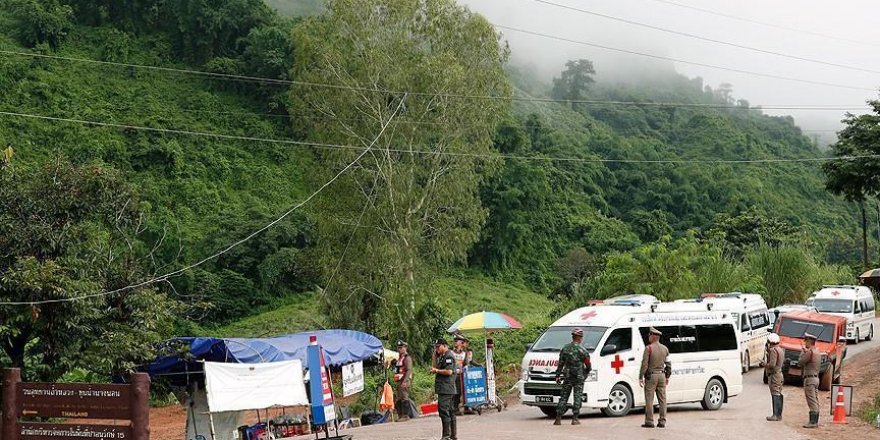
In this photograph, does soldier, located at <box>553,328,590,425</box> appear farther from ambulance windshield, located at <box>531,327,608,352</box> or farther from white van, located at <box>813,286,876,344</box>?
white van, located at <box>813,286,876,344</box>

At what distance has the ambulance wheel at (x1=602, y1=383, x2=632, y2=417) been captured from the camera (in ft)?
67.3

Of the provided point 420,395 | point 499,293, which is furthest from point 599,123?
point 420,395

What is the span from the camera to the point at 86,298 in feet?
60.7

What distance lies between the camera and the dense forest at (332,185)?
20.3 meters

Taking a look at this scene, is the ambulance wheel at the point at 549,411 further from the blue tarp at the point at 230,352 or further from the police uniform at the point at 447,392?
the blue tarp at the point at 230,352

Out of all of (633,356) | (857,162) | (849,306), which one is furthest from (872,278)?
(633,356)

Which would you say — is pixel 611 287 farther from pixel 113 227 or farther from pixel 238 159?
pixel 238 159

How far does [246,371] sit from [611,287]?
28.1 metres

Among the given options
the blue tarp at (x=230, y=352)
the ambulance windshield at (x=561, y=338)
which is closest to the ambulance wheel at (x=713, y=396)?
the ambulance windshield at (x=561, y=338)

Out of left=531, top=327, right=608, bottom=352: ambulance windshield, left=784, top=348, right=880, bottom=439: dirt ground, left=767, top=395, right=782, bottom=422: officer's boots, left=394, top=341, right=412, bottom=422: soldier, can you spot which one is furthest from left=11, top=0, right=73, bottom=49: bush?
left=767, top=395, right=782, bottom=422: officer's boots

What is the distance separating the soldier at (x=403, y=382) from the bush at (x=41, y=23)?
62.4m

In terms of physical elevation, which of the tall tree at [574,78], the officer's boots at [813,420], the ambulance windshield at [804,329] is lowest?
the officer's boots at [813,420]

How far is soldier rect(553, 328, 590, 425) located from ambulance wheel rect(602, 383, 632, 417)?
1.52m

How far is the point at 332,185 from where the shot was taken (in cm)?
4009
